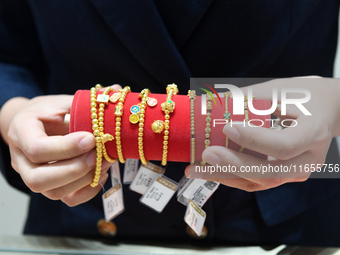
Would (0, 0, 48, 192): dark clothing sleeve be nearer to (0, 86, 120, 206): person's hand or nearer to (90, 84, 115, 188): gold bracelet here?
(0, 86, 120, 206): person's hand

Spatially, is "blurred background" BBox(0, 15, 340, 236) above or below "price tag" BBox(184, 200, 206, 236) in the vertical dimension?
below

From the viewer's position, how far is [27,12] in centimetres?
55

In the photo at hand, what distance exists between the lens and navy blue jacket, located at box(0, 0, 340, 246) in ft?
1.37

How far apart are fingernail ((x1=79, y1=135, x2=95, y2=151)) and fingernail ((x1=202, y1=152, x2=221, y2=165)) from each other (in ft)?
0.40

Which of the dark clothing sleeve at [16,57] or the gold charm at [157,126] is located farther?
the dark clothing sleeve at [16,57]

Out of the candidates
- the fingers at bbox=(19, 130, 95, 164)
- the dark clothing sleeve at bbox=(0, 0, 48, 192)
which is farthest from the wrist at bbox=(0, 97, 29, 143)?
the fingers at bbox=(19, 130, 95, 164)

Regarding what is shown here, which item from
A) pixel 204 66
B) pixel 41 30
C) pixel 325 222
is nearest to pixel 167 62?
pixel 204 66

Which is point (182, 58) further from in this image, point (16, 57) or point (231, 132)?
point (16, 57)

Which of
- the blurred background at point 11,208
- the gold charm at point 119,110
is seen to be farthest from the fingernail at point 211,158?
the blurred background at point 11,208

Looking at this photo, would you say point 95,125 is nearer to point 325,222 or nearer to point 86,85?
point 86,85

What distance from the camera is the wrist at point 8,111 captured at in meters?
0.47

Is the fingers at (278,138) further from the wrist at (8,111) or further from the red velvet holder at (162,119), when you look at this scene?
the wrist at (8,111)

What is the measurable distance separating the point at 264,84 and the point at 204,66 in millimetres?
123

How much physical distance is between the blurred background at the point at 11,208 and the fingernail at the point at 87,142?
0.42 metres
